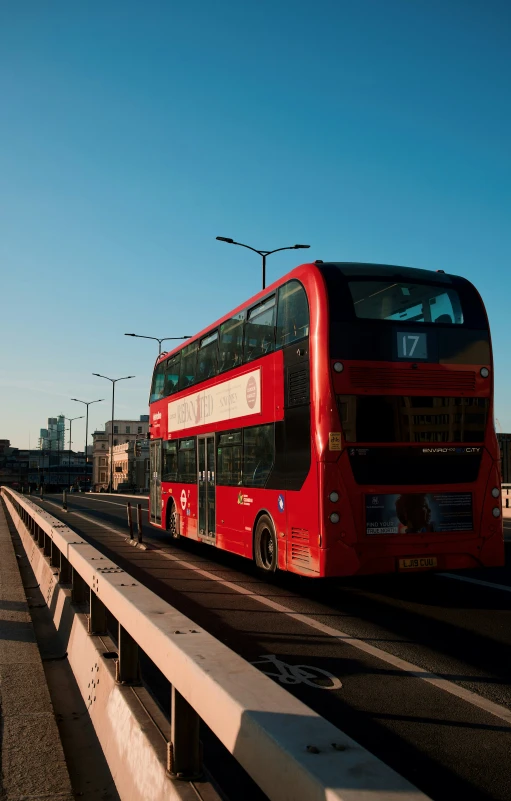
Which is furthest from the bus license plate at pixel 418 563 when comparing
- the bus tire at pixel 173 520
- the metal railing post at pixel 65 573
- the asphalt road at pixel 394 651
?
the bus tire at pixel 173 520

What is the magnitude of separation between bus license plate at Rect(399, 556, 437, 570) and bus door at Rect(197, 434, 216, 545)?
565 cm

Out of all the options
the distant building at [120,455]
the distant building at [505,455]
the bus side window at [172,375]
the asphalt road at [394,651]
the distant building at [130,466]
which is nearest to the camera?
the asphalt road at [394,651]

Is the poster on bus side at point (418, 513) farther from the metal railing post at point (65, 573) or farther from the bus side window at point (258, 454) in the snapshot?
the metal railing post at point (65, 573)

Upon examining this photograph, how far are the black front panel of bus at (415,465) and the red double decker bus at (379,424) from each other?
0.01 metres

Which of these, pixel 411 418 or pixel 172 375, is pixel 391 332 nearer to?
pixel 411 418

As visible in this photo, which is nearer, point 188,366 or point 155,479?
point 188,366

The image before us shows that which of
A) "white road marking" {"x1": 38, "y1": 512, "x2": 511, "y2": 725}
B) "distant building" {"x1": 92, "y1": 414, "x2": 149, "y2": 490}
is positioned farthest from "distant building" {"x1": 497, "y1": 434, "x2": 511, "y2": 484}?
"distant building" {"x1": 92, "y1": 414, "x2": 149, "y2": 490}

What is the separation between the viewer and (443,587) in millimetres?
11312

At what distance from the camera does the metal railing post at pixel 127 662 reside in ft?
15.0

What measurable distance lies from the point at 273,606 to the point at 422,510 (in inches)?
89.2

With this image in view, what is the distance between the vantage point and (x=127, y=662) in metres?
4.62

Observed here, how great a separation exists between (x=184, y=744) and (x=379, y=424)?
6.70m

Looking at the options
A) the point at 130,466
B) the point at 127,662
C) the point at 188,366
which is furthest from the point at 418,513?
the point at 130,466

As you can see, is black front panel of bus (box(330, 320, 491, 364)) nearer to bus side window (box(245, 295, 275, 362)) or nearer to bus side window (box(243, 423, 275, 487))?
bus side window (box(245, 295, 275, 362))
